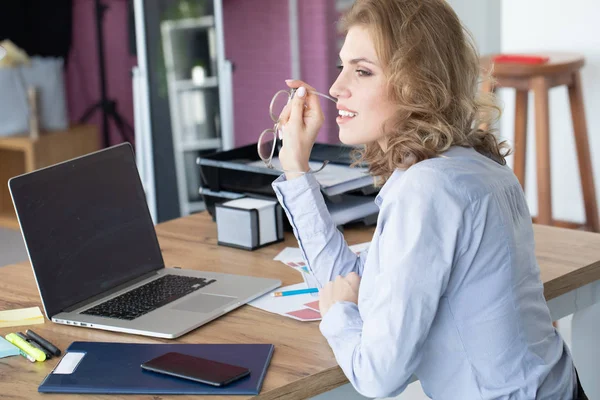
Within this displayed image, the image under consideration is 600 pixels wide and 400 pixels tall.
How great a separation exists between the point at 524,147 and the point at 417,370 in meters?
2.64

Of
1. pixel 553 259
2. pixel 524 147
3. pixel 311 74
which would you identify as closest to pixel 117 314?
pixel 553 259

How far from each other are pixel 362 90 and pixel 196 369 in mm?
513

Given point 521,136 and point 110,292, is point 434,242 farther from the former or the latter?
point 521,136

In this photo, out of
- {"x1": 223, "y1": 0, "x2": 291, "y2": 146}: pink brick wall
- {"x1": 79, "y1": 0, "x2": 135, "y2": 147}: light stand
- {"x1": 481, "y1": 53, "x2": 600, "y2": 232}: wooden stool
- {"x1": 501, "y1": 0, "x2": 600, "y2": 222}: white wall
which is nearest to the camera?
{"x1": 481, "y1": 53, "x2": 600, "y2": 232}: wooden stool

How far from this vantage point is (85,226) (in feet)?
5.50

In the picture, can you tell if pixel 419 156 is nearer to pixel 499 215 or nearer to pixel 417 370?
pixel 499 215

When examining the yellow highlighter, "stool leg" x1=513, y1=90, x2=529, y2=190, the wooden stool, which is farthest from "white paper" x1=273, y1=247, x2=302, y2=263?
"stool leg" x1=513, y1=90, x2=529, y2=190

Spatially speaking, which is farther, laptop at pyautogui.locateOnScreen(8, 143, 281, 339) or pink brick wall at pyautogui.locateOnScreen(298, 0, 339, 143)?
pink brick wall at pyautogui.locateOnScreen(298, 0, 339, 143)

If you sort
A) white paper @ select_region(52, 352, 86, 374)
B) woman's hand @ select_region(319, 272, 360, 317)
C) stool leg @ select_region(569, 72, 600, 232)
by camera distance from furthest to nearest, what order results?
stool leg @ select_region(569, 72, 600, 232)
woman's hand @ select_region(319, 272, 360, 317)
white paper @ select_region(52, 352, 86, 374)

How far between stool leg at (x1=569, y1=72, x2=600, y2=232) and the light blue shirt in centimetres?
254

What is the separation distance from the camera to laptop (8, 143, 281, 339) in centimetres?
156

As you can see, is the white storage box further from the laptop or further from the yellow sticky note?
the yellow sticky note

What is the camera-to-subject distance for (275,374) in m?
1.34

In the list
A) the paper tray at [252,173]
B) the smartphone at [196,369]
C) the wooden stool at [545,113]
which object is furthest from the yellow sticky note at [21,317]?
the wooden stool at [545,113]
